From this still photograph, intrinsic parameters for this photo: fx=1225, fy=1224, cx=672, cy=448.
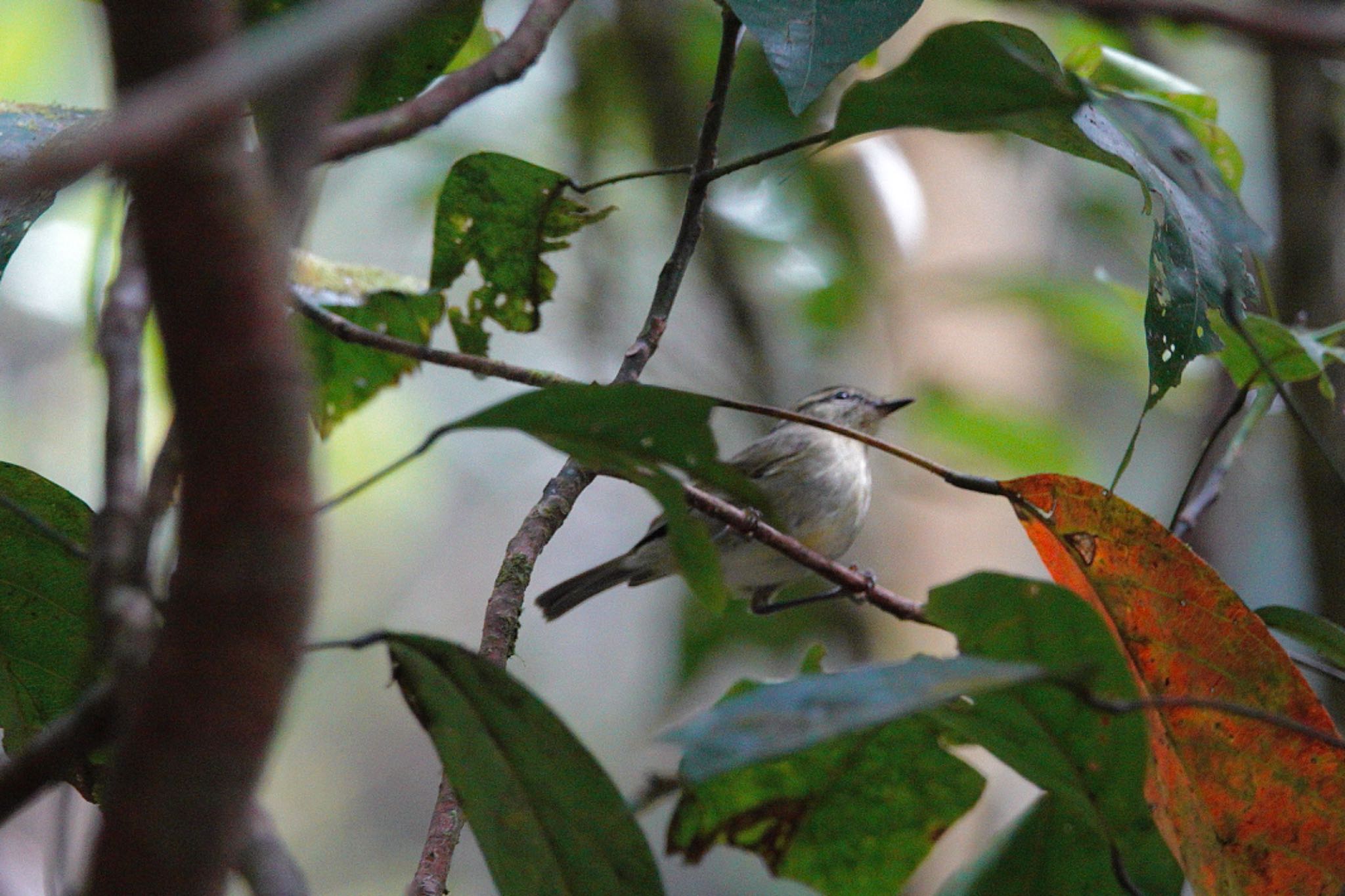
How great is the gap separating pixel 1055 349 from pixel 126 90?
5.91 m

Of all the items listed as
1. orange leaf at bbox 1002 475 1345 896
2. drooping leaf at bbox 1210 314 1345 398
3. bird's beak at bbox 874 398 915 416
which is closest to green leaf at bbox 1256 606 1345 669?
orange leaf at bbox 1002 475 1345 896

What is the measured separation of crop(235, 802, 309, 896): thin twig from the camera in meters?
0.87

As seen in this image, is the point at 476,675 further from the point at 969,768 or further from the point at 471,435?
the point at 471,435

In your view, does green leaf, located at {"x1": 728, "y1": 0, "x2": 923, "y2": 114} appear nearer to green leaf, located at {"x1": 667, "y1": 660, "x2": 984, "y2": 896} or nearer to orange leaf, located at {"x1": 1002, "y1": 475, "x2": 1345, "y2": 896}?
orange leaf, located at {"x1": 1002, "y1": 475, "x2": 1345, "y2": 896}

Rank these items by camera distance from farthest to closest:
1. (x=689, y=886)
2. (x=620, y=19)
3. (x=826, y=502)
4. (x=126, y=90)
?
1. (x=689, y=886)
2. (x=620, y=19)
3. (x=826, y=502)
4. (x=126, y=90)

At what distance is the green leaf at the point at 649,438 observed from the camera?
4.29ft

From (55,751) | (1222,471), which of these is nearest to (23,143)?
(55,751)

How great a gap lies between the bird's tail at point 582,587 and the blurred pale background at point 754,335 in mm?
452

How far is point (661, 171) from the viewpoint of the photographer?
1.96 metres

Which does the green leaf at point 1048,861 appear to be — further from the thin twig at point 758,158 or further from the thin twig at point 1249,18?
the thin twig at point 1249,18

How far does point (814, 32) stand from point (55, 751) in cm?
133

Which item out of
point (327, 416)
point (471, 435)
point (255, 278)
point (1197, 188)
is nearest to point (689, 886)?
point (471, 435)

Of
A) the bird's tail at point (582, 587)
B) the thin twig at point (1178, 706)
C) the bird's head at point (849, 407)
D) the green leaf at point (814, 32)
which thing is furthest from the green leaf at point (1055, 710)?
the bird's head at point (849, 407)

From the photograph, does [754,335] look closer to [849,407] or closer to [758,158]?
[849,407]
